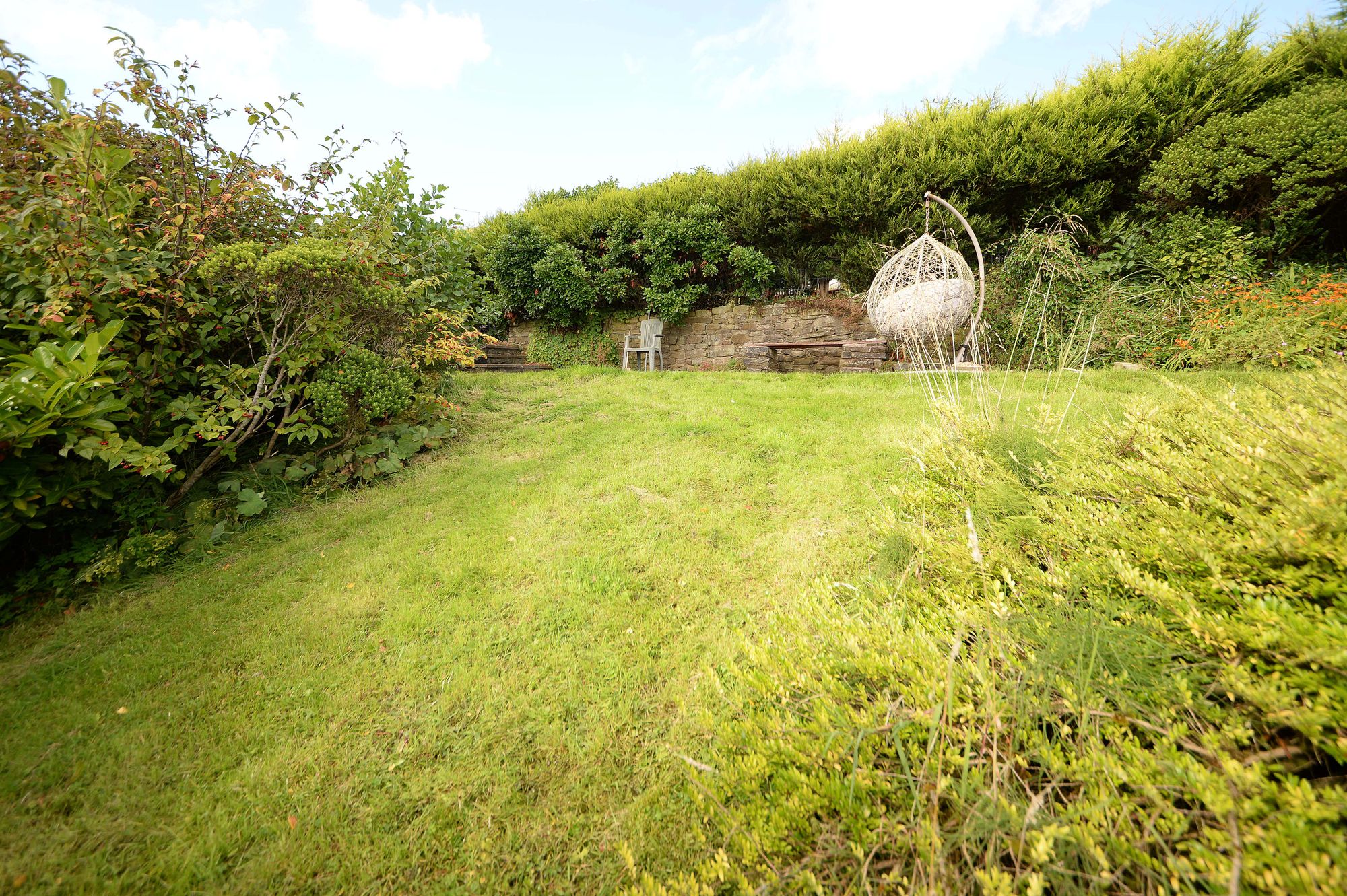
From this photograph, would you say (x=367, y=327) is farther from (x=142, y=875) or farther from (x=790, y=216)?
(x=790, y=216)

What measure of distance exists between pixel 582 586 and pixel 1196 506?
2323mm

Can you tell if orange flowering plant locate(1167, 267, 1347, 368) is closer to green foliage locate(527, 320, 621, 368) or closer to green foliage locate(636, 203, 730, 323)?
green foliage locate(636, 203, 730, 323)

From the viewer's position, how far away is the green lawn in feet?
4.62

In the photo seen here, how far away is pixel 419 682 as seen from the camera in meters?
1.98

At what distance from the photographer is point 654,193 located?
30.6ft

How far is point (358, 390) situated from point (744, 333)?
693 cm

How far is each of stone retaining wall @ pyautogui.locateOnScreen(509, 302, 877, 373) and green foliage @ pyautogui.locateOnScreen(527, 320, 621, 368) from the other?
0.75 ft

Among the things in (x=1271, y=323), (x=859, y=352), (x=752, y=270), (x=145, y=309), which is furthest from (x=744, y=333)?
(x=145, y=309)

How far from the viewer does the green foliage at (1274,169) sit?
5195mm

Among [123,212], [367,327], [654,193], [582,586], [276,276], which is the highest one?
[654,193]

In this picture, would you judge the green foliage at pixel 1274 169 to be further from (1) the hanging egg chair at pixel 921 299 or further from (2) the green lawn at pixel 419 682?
(2) the green lawn at pixel 419 682

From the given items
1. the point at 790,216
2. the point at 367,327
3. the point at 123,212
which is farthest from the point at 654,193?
the point at 123,212

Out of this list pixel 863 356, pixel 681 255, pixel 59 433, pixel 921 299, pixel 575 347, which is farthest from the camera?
pixel 575 347

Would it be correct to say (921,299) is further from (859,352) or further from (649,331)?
(649,331)
